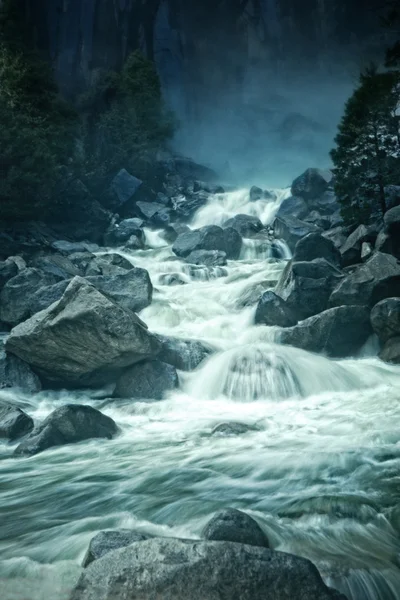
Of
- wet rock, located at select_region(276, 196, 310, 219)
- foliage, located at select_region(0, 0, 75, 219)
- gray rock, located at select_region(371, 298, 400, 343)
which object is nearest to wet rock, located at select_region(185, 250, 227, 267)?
foliage, located at select_region(0, 0, 75, 219)

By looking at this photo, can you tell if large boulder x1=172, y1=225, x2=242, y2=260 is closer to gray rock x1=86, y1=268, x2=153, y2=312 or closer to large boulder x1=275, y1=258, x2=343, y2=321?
gray rock x1=86, y1=268, x2=153, y2=312

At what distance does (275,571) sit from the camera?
3400 millimetres

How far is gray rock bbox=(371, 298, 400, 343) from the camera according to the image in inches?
A: 489

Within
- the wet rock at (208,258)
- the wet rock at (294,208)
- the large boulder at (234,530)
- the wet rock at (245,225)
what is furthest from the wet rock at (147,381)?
the wet rock at (294,208)

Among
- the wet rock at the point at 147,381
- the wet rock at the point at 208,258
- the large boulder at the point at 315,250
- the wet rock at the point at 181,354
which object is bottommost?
the wet rock at the point at 147,381

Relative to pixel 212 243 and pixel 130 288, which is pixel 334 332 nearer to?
pixel 130 288

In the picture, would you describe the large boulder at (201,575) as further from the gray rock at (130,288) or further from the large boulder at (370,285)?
the gray rock at (130,288)

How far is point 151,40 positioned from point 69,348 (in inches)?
2618

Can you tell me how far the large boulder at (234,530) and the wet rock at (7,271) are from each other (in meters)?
13.8

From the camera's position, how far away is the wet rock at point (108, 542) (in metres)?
4.03

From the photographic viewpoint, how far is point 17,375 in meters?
11.7

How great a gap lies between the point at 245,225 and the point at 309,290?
1672 centimetres

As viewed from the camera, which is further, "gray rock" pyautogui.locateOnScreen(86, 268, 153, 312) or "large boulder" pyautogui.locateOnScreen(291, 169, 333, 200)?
"large boulder" pyautogui.locateOnScreen(291, 169, 333, 200)

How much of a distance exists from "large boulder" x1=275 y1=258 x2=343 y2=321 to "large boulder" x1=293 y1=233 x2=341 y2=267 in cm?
215
